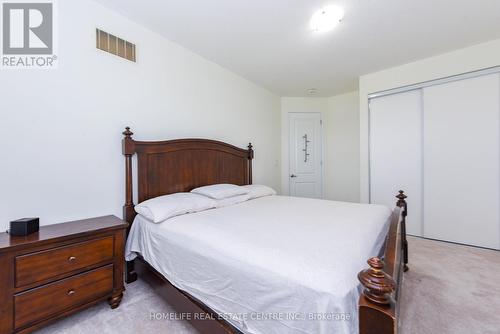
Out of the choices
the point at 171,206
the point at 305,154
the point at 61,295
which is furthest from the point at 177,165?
the point at 305,154

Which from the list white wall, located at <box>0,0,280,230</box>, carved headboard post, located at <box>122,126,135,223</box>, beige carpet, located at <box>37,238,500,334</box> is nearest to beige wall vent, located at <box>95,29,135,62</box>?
white wall, located at <box>0,0,280,230</box>

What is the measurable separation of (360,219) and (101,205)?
2222 mm

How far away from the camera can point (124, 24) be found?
2.11 meters

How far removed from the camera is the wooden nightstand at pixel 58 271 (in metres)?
1.23

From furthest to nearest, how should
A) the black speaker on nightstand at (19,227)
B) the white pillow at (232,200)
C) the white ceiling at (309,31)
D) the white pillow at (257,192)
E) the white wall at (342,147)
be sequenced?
the white wall at (342,147), the white pillow at (257,192), the white pillow at (232,200), the white ceiling at (309,31), the black speaker on nightstand at (19,227)

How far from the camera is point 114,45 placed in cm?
205

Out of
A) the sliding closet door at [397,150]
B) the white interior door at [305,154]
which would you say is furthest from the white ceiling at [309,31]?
the white interior door at [305,154]

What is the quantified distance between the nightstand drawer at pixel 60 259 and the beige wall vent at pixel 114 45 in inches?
66.8

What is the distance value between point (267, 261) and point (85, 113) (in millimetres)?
1939

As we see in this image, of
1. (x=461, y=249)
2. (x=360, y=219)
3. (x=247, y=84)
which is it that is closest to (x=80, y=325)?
(x=360, y=219)

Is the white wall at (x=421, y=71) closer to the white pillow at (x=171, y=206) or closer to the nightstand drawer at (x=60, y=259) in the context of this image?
the white pillow at (x=171, y=206)

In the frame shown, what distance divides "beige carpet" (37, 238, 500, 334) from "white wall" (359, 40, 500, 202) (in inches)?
61.1

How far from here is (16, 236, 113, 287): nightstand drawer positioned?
1272 millimetres

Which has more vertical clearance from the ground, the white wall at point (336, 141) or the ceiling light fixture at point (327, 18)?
the ceiling light fixture at point (327, 18)
